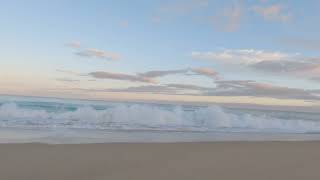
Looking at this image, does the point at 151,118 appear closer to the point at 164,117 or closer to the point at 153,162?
the point at 164,117

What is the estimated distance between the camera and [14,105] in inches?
738

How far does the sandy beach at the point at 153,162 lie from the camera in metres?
5.91

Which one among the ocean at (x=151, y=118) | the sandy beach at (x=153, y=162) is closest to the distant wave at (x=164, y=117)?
the ocean at (x=151, y=118)

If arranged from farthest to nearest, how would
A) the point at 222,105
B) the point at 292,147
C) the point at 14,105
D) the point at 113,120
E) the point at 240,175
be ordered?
1. the point at 222,105
2. the point at 14,105
3. the point at 113,120
4. the point at 292,147
5. the point at 240,175

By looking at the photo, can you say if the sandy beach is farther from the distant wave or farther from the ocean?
the distant wave

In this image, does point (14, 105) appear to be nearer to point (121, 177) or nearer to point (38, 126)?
point (38, 126)

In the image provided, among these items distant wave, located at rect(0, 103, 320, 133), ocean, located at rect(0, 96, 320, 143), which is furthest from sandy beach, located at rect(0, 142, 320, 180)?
distant wave, located at rect(0, 103, 320, 133)

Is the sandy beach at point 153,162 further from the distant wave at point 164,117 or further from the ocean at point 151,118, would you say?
the distant wave at point 164,117

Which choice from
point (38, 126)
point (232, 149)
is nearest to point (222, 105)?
point (38, 126)

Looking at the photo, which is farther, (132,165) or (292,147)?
(292,147)

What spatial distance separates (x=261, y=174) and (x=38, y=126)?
846cm

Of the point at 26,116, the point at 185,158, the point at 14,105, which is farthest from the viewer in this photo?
the point at 14,105

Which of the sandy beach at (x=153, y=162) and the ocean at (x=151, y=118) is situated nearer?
the sandy beach at (x=153, y=162)

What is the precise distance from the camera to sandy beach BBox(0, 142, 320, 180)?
591 centimetres
